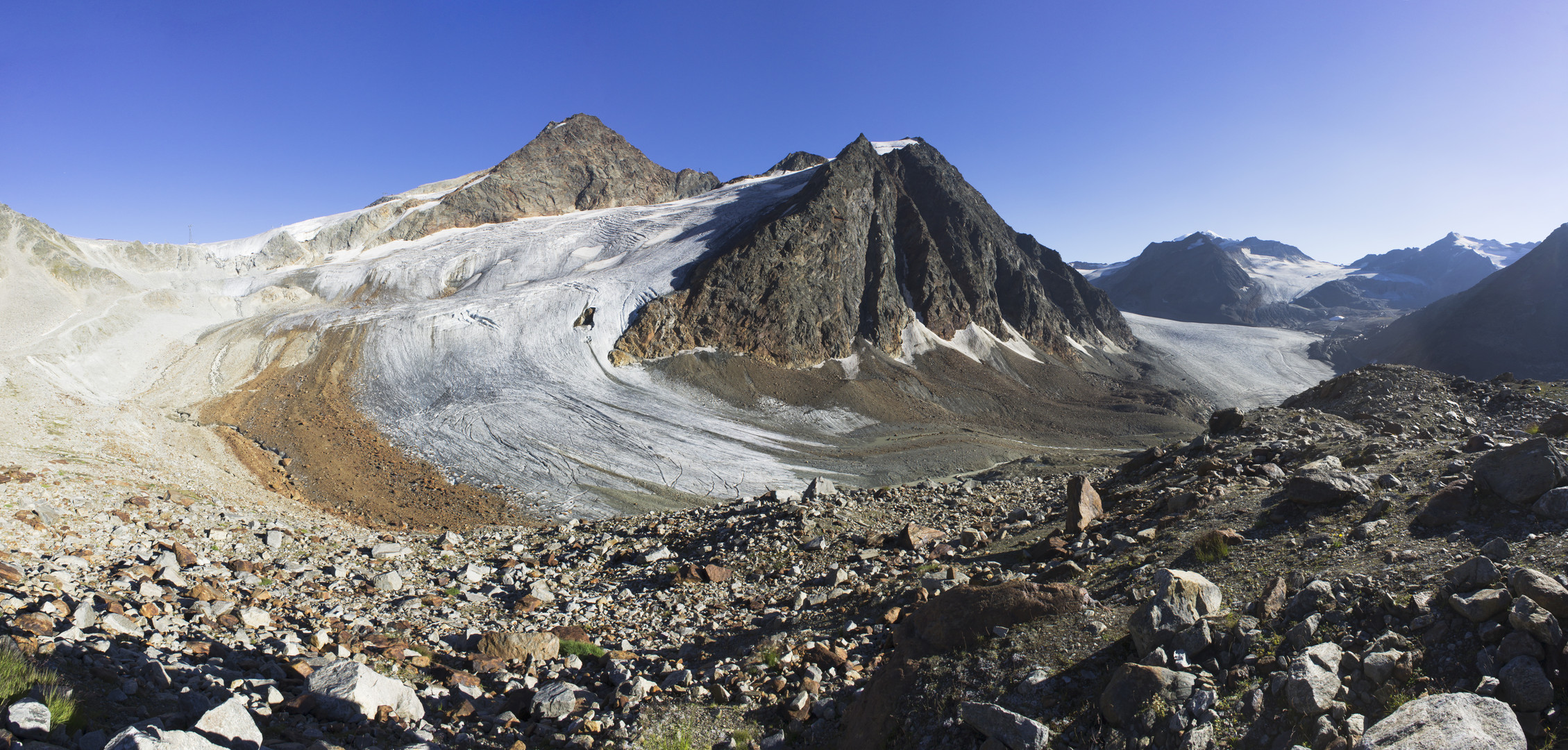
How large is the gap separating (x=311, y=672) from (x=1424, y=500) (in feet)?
36.6

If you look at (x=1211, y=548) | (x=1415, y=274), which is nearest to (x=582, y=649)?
(x=1211, y=548)

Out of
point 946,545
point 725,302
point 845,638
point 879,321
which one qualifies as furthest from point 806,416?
point 845,638

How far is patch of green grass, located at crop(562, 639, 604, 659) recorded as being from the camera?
7.83 meters

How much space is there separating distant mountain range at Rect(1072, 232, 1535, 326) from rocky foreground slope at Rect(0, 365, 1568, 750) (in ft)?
382

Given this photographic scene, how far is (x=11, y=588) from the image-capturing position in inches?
265

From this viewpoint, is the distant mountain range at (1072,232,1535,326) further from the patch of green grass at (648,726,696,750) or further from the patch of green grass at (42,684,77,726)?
the patch of green grass at (42,684,77,726)

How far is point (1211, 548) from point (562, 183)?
83211mm

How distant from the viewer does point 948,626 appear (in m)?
5.82

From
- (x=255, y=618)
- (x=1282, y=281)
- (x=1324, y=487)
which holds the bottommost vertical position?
(x=255, y=618)

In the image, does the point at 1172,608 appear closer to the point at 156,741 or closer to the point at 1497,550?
the point at 1497,550

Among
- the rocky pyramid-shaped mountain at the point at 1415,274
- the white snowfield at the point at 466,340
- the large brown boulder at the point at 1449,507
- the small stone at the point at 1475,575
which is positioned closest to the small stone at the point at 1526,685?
the small stone at the point at 1475,575

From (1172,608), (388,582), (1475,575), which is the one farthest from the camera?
(388,582)

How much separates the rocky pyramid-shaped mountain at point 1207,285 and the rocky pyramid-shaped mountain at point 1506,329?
96.1ft

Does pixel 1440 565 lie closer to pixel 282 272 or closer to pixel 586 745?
pixel 586 745
